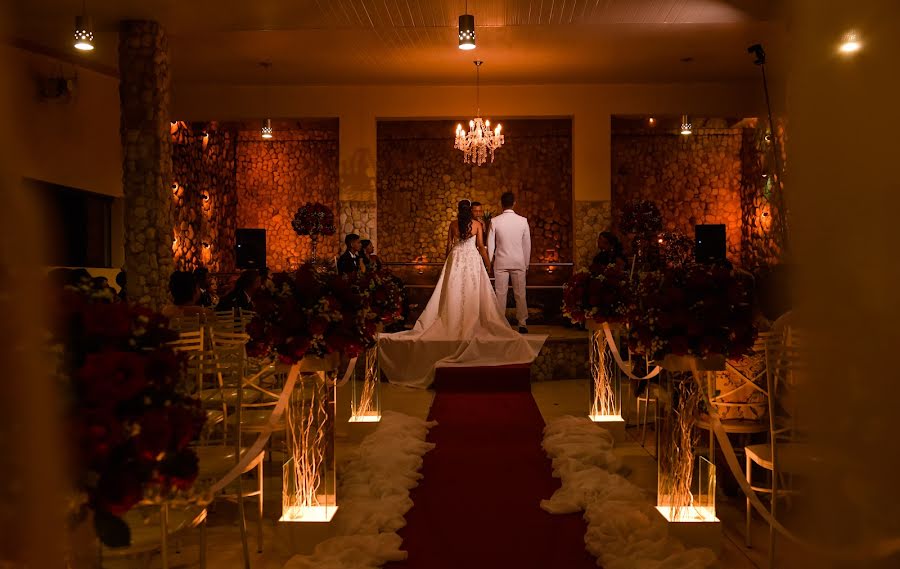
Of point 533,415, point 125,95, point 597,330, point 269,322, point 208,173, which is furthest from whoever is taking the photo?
point 208,173

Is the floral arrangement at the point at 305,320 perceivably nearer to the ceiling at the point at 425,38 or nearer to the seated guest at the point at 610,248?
the ceiling at the point at 425,38

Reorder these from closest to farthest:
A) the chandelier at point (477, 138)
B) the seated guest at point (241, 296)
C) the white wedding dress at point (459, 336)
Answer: the seated guest at point (241, 296) → the white wedding dress at point (459, 336) → the chandelier at point (477, 138)

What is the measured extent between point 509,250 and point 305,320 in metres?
7.08

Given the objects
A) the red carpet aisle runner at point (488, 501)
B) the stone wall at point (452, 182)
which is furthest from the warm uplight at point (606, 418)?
the stone wall at point (452, 182)

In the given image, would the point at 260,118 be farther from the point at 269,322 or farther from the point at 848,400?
the point at 848,400

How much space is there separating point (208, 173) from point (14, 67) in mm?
14316

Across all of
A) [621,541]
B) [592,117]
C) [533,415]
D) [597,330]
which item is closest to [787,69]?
[621,541]

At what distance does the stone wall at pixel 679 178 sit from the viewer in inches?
570

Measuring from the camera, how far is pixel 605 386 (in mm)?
6359

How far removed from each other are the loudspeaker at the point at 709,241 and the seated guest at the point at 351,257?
6.27 m

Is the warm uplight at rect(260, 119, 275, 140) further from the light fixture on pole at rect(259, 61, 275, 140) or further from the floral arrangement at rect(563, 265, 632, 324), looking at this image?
the floral arrangement at rect(563, 265, 632, 324)

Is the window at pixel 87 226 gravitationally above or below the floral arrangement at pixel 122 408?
above

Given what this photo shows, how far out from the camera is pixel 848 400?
63 cm

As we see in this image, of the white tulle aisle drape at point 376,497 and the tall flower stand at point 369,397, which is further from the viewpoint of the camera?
the tall flower stand at point 369,397
